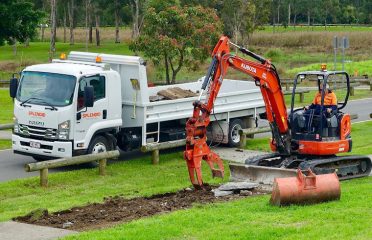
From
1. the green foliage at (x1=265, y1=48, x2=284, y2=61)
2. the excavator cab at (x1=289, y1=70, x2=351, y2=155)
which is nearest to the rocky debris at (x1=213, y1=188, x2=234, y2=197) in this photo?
the excavator cab at (x1=289, y1=70, x2=351, y2=155)

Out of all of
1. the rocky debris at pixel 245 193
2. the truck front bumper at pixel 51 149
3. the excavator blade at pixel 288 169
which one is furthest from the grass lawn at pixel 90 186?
the rocky debris at pixel 245 193

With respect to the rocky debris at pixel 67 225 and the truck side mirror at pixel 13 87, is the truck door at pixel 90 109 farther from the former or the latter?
the rocky debris at pixel 67 225

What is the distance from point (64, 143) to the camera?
20.9 metres

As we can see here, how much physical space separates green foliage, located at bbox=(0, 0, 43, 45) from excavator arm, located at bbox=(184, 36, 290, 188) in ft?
64.3

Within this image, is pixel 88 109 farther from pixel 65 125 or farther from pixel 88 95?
pixel 65 125

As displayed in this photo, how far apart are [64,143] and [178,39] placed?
61.9ft

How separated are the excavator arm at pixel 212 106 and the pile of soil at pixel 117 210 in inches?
29.0

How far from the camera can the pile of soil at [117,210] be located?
14.4 meters

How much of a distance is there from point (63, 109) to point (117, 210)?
598 centimetres

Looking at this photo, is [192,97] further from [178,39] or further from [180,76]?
[180,76]

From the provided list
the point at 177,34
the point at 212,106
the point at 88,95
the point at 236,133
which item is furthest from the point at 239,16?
the point at 212,106

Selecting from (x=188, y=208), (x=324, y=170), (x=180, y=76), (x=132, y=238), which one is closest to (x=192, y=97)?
(x=324, y=170)

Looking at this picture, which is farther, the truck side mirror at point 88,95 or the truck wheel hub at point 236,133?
the truck wheel hub at point 236,133

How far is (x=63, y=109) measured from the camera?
20906 millimetres
